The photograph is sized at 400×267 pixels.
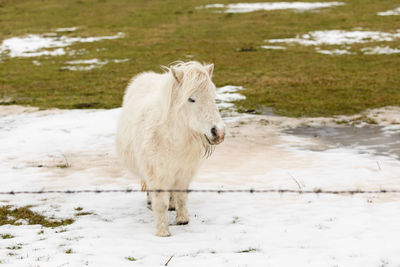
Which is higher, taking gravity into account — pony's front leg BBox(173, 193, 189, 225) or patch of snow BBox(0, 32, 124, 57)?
patch of snow BBox(0, 32, 124, 57)

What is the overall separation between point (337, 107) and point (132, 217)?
946 cm

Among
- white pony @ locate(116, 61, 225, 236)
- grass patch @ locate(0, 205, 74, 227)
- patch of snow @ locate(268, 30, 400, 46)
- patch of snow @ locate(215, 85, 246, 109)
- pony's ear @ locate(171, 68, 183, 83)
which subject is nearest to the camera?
white pony @ locate(116, 61, 225, 236)

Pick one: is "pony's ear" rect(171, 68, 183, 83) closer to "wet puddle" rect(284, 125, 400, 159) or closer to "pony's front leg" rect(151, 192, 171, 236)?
"pony's front leg" rect(151, 192, 171, 236)

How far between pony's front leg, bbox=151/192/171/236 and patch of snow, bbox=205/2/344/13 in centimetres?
3562

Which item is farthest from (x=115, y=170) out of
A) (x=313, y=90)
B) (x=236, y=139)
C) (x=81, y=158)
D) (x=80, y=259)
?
(x=313, y=90)

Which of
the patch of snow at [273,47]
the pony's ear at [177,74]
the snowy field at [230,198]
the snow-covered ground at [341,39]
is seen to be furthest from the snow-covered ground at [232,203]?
the patch of snow at [273,47]

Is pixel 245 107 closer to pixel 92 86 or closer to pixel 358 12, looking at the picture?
pixel 92 86

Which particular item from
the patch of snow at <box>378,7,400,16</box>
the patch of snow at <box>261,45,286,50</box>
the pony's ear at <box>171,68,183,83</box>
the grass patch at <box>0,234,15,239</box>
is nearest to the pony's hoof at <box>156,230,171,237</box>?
the grass patch at <box>0,234,15,239</box>

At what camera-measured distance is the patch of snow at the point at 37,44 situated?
27984 mm

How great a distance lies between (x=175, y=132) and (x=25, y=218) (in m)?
2.73

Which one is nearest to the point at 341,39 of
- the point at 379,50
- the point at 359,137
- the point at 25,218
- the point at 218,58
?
the point at 379,50

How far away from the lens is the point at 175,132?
6.59 m

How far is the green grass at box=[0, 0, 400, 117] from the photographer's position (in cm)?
1658

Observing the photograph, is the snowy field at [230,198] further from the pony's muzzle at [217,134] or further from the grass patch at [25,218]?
the pony's muzzle at [217,134]
